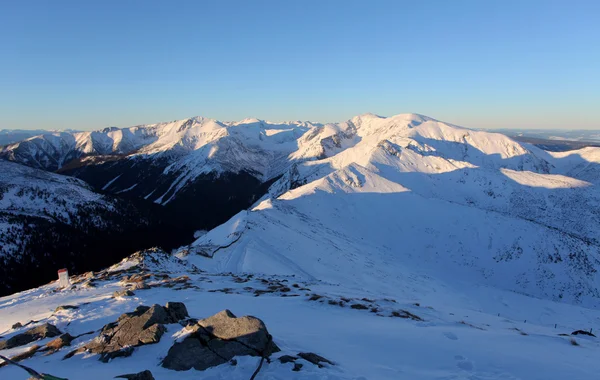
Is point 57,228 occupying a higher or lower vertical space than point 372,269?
lower

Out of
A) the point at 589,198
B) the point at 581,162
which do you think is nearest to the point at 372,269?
the point at 589,198

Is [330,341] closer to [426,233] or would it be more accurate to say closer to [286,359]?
[286,359]

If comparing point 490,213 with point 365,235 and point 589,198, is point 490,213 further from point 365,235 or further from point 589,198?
point 589,198

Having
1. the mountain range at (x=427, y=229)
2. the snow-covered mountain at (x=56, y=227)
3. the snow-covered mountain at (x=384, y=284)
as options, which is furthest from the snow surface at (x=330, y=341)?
the snow-covered mountain at (x=56, y=227)

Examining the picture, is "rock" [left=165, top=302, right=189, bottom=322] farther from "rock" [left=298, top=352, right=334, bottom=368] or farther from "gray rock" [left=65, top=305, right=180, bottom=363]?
→ "rock" [left=298, top=352, right=334, bottom=368]

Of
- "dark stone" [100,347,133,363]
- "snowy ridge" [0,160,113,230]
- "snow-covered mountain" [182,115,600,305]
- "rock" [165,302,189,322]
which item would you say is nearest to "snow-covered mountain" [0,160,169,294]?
"snowy ridge" [0,160,113,230]

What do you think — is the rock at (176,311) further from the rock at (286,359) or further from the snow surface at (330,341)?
the rock at (286,359)
